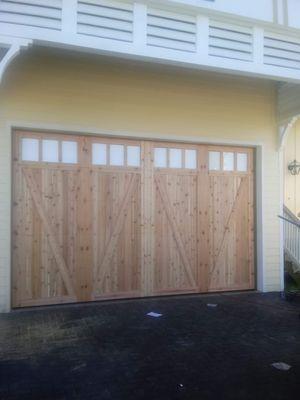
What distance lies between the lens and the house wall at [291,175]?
764 cm

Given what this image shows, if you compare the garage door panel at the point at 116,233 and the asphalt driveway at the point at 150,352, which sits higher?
the garage door panel at the point at 116,233

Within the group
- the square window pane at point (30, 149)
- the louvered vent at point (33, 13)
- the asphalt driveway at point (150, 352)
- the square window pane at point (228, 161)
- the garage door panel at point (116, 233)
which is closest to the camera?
the asphalt driveway at point (150, 352)

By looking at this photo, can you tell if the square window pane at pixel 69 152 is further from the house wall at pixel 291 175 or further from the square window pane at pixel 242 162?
the house wall at pixel 291 175

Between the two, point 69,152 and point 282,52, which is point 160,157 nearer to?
point 69,152

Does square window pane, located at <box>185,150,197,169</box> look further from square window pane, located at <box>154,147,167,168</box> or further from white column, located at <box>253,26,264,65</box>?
white column, located at <box>253,26,264,65</box>

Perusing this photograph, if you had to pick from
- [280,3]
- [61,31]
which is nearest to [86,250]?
[61,31]

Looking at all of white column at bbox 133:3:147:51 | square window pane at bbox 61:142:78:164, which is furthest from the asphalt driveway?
white column at bbox 133:3:147:51

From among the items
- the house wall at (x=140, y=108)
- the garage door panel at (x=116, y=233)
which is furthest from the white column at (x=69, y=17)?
the garage door panel at (x=116, y=233)

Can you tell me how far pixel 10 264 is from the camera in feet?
17.6

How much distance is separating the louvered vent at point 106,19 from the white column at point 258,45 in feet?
5.22

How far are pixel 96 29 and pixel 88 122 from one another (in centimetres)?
166

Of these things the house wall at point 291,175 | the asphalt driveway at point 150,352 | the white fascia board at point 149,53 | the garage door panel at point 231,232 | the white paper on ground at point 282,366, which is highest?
the white fascia board at point 149,53

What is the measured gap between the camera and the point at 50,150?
18.6 feet

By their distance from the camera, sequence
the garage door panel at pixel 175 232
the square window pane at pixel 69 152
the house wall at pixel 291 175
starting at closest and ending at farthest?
the square window pane at pixel 69 152
the garage door panel at pixel 175 232
the house wall at pixel 291 175
